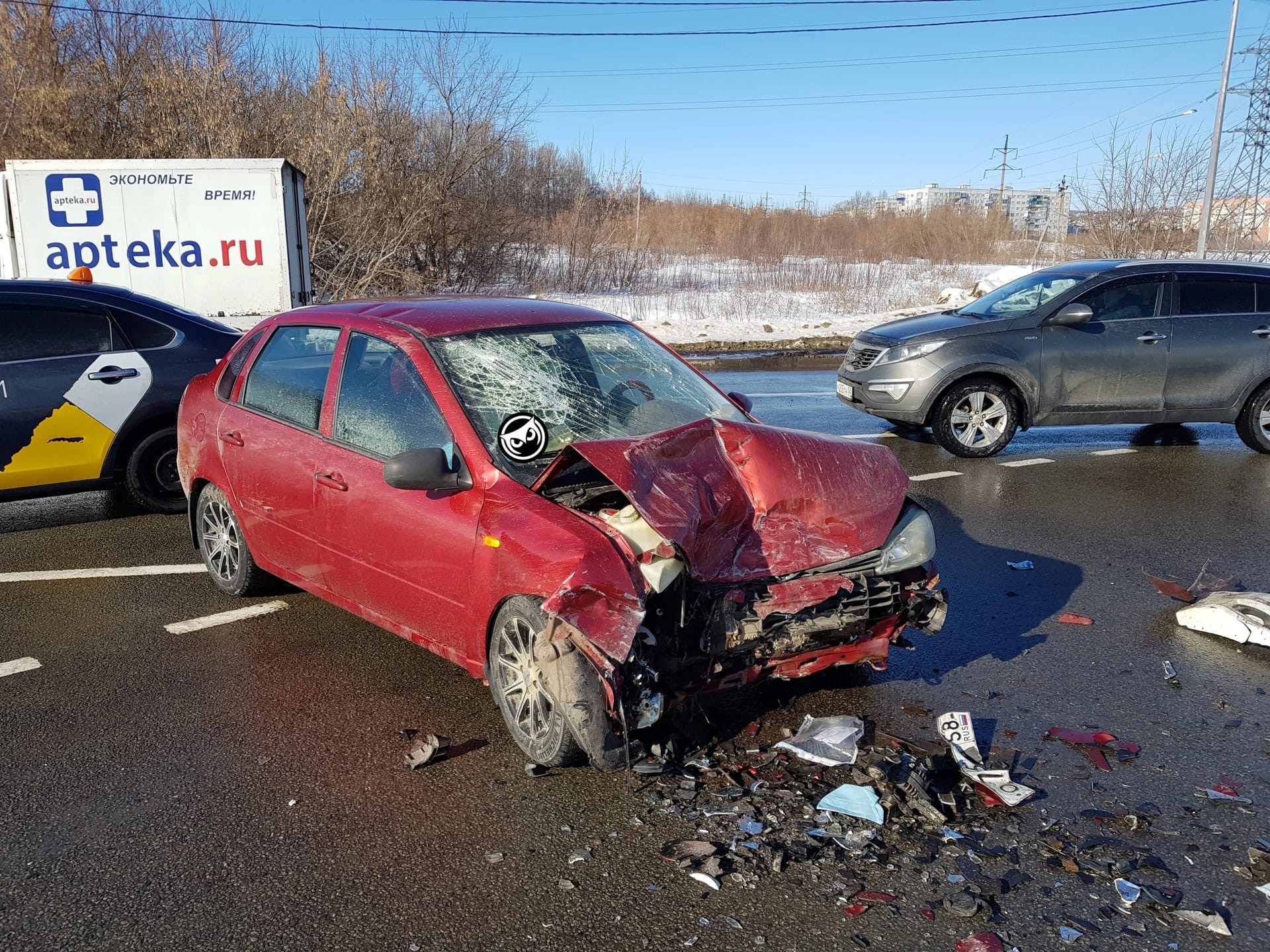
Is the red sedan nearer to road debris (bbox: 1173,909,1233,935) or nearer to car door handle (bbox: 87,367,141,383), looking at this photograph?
road debris (bbox: 1173,909,1233,935)

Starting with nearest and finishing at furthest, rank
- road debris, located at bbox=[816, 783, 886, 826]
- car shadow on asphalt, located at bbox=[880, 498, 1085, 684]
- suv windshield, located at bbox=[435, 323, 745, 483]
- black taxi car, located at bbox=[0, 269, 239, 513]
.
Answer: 1. road debris, located at bbox=[816, 783, 886, 826]
2. suv windshield, located at bbox=[435, 323, 745, 483]
3. car shadow on asphalt, located at bbox=[880, 498, 1085, 684]
4. black taxi car, located at bbox=[0, 269, 239, 513]

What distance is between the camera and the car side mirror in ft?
12.8

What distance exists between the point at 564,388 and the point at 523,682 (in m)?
1.38

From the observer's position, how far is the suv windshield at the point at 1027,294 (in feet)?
32.2

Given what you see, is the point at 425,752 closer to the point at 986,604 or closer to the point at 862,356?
the point at 986,604

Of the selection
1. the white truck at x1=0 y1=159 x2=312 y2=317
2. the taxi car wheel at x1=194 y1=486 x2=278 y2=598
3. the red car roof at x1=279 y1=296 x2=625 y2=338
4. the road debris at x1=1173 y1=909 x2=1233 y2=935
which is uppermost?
the white truck at x1=0 y1=159 x2=312 y2=317

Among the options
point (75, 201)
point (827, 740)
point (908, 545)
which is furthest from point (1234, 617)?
point (75, 201)

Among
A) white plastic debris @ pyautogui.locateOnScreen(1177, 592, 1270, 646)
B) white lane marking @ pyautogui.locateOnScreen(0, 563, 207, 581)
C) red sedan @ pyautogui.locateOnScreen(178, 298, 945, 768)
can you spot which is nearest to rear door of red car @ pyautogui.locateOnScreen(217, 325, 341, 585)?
red sedan @ pyautogui.locateOnScreen(178, 298, 945, 768)

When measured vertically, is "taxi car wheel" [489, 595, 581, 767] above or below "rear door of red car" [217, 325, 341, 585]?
below

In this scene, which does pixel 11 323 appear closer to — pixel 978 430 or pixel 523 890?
pixel 523 890

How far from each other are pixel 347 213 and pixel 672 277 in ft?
35.4

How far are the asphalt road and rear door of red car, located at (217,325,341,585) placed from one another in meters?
0.52

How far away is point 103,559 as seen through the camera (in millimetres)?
6480

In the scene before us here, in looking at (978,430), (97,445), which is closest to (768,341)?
(978,430)
